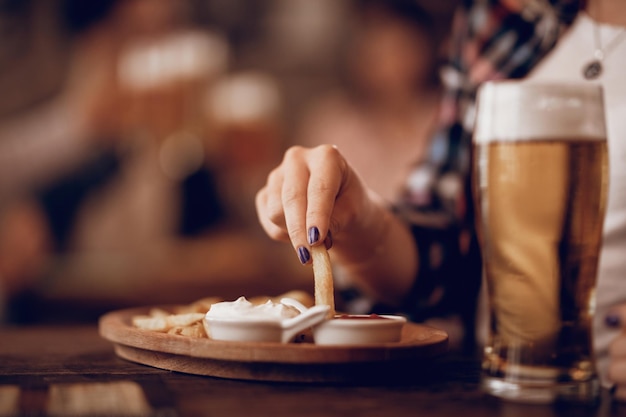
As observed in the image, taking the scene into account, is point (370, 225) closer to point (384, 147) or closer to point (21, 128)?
point (384, 147)

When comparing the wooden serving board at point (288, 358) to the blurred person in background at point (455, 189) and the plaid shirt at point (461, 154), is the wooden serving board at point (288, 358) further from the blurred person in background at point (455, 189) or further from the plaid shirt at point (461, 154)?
the plaid shirt at point (461, 154)

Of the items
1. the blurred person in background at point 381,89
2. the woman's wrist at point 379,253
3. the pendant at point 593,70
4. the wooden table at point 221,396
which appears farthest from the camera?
the blurred person in background at point 381,89

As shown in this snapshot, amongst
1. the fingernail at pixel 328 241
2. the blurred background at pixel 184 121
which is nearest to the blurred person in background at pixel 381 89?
the blurred background at pixel 184 121

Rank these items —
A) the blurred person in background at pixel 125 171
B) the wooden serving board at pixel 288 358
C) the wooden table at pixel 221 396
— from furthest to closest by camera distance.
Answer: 1. the blurred person in background at pixel 125 171
2. the wooden serving board at pixel 288 358
3. the wooden table at pixel 221 396

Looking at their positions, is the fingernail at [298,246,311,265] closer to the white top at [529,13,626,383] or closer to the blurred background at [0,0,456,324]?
the white top at [529,13,626,383]

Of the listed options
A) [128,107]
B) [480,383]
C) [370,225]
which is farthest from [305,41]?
[480,383]

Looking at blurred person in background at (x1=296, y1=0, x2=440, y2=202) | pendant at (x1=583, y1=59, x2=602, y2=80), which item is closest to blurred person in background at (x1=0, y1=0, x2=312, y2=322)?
blurred person in background at (x1=296, y1=0, x2=440, y2=202)
